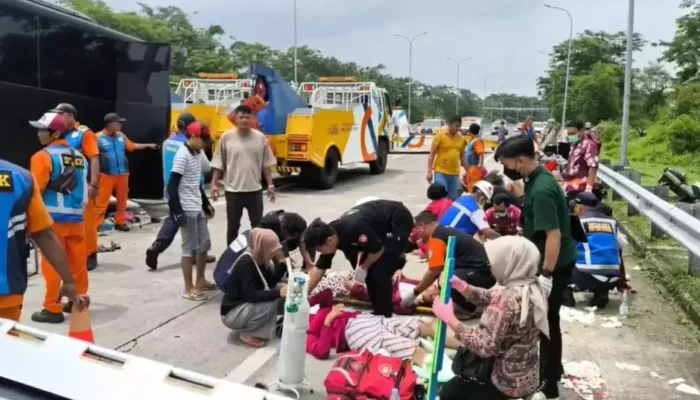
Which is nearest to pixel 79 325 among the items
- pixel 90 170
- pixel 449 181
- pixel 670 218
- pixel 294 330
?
pixel 294 330

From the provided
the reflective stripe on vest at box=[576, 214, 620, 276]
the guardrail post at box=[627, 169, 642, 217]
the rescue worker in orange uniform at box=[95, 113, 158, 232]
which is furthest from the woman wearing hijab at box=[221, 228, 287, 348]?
the guardrail post at box=[627, 169, 642, 217]

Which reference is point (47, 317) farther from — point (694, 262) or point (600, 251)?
point (694, 262)

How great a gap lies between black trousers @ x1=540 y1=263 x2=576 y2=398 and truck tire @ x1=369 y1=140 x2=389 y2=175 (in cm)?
1520

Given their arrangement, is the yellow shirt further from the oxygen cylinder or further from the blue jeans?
the oxygen cylinder

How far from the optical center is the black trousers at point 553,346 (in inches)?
176

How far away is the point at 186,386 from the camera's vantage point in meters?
1.67

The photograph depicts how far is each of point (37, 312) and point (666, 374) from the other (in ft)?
16.0

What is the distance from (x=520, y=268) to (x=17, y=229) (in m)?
2.31

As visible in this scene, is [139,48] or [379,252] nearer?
[379,252]

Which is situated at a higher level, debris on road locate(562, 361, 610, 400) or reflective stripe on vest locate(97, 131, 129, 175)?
reflective stripe on vest locate(97, 131, 129, 175)

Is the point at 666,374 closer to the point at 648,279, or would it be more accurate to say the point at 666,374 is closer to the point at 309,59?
the point at 648,279

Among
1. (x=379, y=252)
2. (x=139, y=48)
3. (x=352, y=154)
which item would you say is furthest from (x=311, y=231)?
(x=352, y=154)

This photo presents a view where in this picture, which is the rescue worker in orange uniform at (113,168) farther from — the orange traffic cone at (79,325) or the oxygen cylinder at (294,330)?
the orange traffic cone at (79,325)

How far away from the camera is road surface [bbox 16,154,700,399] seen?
4.98 m
